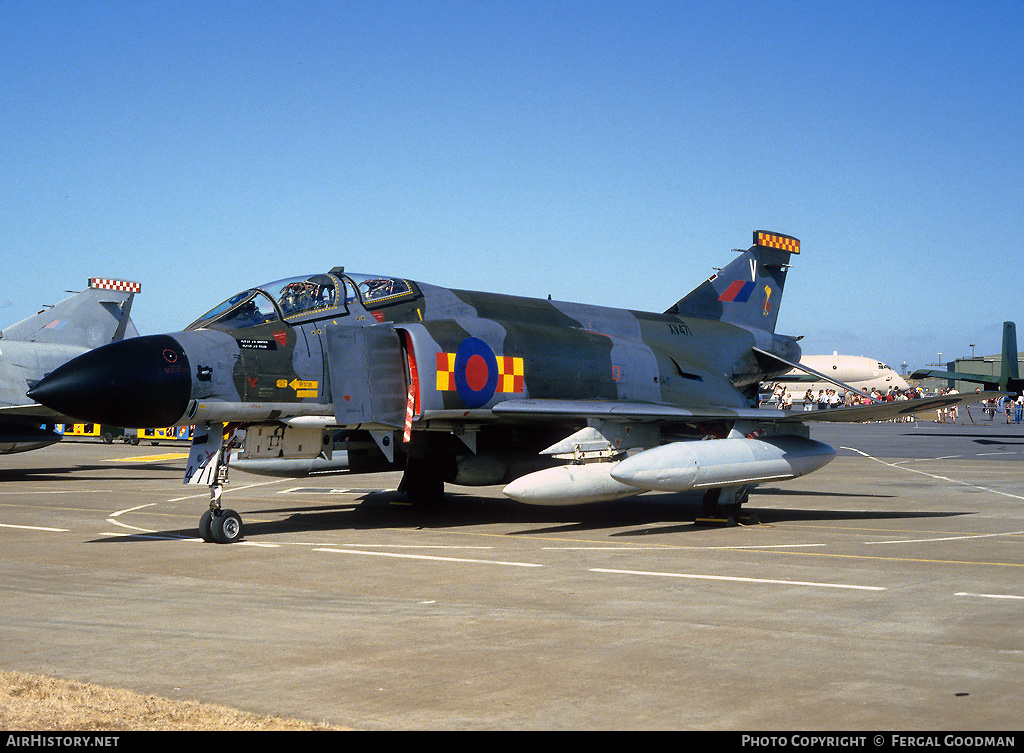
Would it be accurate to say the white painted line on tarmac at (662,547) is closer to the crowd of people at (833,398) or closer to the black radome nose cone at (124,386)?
the black radome nose cone at (124,386)

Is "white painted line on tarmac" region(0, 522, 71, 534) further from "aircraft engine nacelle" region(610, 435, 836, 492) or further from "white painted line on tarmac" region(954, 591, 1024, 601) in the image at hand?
"white painted line on tarmac" region(954, 591, 1024, 601)

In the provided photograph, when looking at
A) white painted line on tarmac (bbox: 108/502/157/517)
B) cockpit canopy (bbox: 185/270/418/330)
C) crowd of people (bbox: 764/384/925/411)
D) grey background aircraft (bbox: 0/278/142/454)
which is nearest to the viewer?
cockpit canopy (bbox: 185/270/418/330)

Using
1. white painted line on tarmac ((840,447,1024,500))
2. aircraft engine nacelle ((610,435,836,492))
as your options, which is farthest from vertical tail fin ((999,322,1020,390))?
aircraft engine nacelle ((610,435,836,492))

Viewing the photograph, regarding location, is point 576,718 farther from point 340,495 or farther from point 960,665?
point 340,495

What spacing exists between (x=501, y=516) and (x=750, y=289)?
754 centimetres

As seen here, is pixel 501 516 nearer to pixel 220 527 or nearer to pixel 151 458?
pixel 220 527

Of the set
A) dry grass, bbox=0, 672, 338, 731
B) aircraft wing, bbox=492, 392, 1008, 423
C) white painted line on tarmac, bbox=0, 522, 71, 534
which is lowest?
white painted line on tarmac, bbox=0, 522, 71, 534

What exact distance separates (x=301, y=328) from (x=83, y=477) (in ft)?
44.3

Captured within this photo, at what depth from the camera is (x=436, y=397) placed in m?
12.9

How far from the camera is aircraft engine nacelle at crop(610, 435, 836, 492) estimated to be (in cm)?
1272

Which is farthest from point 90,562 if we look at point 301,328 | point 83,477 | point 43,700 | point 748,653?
point 83,477

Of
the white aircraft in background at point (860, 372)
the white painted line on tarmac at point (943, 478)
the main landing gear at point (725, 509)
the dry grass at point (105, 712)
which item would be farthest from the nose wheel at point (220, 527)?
the white aircraft in background at point (860, 372)

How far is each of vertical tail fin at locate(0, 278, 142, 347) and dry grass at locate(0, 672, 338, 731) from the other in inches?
889

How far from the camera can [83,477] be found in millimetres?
23672
